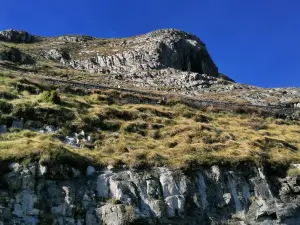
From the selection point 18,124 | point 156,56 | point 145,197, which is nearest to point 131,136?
point 18,124

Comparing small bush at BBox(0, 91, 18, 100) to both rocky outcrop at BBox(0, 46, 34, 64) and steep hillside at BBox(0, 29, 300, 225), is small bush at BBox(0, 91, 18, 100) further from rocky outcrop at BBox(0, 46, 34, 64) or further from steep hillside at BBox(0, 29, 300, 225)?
rocky outcrop at BBox(0, 46, 34, 64)

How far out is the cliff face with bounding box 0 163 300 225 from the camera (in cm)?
1817

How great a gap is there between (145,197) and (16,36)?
113 metres

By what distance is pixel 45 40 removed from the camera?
129375 mm

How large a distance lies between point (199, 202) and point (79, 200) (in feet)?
20.8

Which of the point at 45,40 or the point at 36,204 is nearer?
the point at 36,204

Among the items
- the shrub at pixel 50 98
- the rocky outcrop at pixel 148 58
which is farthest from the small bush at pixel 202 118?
the rocky outcrop at pixel 148 58

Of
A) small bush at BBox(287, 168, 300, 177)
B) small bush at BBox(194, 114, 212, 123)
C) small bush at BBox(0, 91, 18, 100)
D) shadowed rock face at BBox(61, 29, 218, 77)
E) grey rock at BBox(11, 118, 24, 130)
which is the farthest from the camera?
shadowed rock face at BBox(61, 29, 218, 77)

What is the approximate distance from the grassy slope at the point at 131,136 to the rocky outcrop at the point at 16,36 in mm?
88581

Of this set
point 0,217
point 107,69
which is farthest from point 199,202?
point 107,69

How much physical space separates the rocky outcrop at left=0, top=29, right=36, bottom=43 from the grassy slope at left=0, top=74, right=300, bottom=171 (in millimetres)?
88581

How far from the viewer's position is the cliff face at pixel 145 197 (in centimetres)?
1817

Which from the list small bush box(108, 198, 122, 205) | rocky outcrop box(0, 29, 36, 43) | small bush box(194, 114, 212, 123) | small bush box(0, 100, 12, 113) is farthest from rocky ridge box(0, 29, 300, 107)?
small bush box(108, 198, 122, 205)

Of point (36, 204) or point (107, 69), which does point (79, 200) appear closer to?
point (36, 204)
